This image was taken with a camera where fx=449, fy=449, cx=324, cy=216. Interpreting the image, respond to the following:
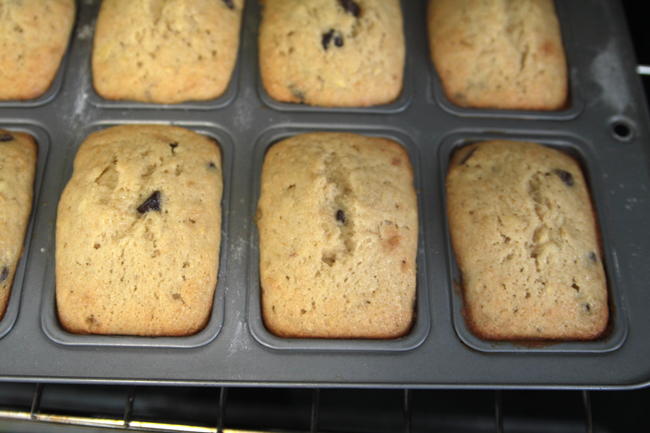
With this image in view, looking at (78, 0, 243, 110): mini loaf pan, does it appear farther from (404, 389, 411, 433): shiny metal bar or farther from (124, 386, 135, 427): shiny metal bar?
(404, 389, 411, 433): shiny metal bar

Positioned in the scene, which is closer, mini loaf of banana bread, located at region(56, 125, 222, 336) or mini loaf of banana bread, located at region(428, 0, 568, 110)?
mini loaf of banana bread, located at region(56, 125, 222, 336)

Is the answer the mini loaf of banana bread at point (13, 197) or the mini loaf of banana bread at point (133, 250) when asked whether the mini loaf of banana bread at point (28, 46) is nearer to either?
the mini loaf of banana bread at point (13, 197)

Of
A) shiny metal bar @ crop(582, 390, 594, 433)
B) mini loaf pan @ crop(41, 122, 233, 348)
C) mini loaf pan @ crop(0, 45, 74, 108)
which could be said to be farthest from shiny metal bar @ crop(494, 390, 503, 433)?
mini loaf pan @ crop(0, 45, 74, 108)

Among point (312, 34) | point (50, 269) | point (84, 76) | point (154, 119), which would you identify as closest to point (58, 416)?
point (50, 269)

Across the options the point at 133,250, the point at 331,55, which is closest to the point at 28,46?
the point at 133,250

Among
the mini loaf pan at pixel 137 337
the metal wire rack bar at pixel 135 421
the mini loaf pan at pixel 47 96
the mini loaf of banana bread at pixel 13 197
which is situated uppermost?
the mini loaf pan at pixel 47 96

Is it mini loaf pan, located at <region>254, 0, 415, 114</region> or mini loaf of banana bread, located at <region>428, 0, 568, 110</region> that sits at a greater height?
mini loaf of banana bread, located at <region>428, 0, 568, 110</region>

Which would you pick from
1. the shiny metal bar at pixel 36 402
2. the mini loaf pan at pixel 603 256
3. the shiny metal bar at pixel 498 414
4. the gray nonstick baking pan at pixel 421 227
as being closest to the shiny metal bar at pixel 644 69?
the gray nonstick baking pan at pixel 421 227
